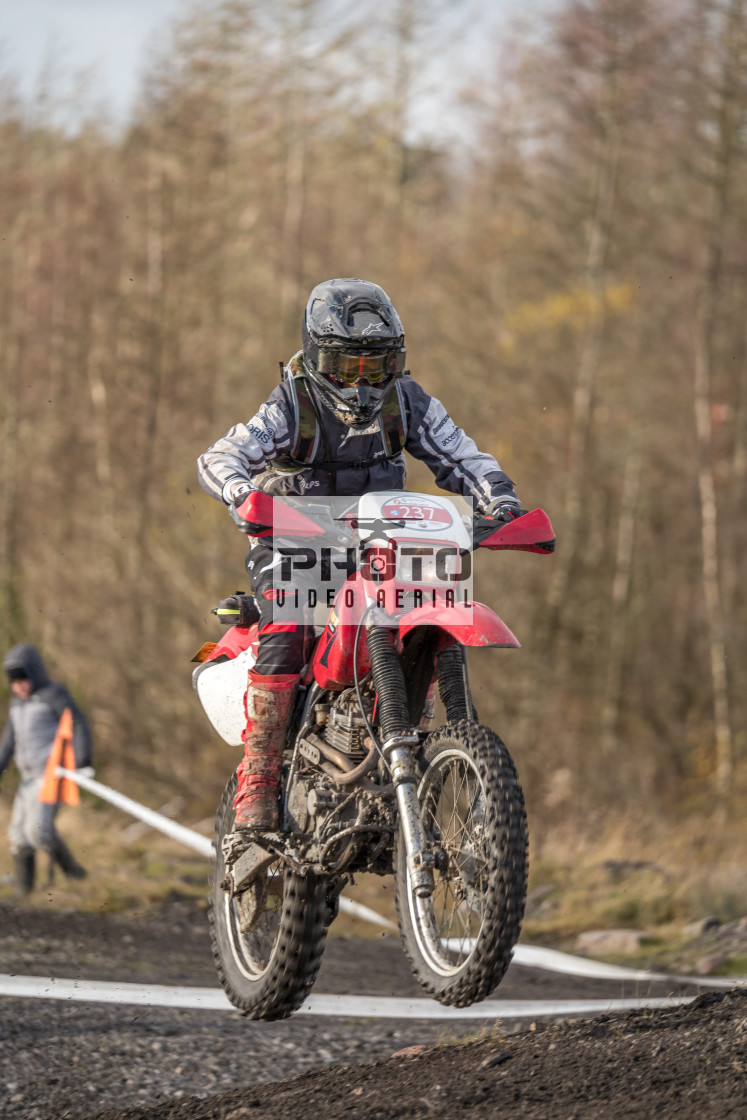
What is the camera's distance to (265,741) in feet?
15.3

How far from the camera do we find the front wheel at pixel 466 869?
378cm

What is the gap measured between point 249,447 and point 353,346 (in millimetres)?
525

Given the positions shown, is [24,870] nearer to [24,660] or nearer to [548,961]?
[24,660]

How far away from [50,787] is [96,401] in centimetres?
1643

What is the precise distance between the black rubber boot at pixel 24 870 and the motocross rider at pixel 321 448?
21.1 feet

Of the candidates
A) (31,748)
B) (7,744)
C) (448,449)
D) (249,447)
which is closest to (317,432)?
(249,447)

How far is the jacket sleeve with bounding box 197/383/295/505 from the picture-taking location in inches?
176

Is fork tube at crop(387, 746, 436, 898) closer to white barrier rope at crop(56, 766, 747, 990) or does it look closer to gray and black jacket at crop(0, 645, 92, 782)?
white barrier rope at crop(56, 766, 747, 990)

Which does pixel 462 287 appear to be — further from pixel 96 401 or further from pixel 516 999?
pixel 516 999

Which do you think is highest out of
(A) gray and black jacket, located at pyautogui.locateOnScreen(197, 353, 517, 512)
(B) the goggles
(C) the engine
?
(B) the goggles

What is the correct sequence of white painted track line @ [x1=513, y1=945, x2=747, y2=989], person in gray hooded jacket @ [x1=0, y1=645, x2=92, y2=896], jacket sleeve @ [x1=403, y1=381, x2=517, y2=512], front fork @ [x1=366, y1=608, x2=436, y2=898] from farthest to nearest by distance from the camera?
person in gray hooded jacket @ [x1=0, y1=645, x2=92, y2=896] < white painted track line @ [x1=513, y1=945, x2=747, y2=989] < jacket sleeve @ [x1=403, y1=381, x2=517, y2=512] < front fork @ [x1=366, y1=608, x2=436, y2=898]

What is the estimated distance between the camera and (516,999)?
765 cm

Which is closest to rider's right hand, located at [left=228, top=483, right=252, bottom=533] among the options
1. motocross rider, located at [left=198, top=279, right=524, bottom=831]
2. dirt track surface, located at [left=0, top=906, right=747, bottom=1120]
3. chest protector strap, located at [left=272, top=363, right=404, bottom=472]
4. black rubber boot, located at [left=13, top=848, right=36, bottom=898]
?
motocross rider, located at [left=198, top=279, right=524, bottom=831]

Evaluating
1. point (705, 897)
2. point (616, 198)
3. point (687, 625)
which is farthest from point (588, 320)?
point (705, 897)
